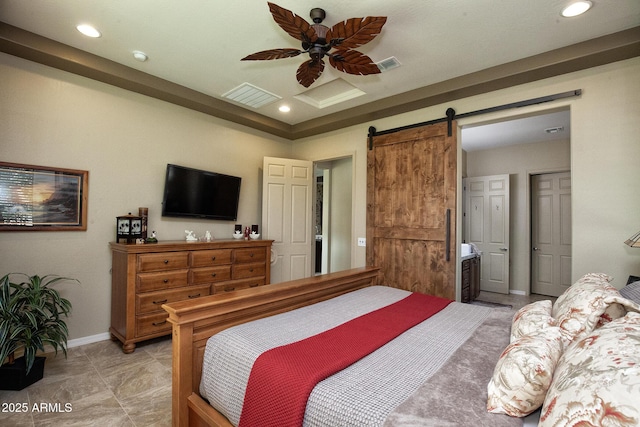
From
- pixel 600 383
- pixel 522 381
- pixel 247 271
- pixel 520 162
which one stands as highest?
pixel 520 162

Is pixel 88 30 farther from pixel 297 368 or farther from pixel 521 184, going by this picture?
pixel 521 184

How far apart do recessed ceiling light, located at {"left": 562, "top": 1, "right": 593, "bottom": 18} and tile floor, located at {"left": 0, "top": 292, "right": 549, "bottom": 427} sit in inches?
154

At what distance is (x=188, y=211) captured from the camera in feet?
12.1

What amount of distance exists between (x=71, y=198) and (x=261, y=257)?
2052mm

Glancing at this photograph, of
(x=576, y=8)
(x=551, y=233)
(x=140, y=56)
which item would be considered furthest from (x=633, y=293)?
(x=551, y=233)

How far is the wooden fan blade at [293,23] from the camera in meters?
1.78

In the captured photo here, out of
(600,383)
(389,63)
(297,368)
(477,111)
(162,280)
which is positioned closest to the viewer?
(600,383)

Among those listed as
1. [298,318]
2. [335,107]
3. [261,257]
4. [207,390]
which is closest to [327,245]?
[261,257]

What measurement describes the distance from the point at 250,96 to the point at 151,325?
2.77 metres

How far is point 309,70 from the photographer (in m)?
2.38

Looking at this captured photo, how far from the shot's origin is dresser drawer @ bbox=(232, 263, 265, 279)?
3611 mm

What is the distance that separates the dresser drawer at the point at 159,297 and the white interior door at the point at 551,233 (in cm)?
578

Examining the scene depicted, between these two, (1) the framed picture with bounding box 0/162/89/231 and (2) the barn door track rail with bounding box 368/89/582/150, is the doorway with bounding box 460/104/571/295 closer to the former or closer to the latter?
(2) the barn door track rail with bounding box 368/89/582/150

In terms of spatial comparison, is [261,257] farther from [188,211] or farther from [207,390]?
[207,390]
